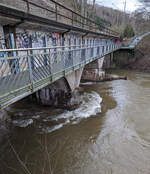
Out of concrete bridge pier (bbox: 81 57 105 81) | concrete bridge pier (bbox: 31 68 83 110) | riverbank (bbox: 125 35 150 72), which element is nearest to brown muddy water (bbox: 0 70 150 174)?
concrete bridge pier (bbox: 31 68 83 110)

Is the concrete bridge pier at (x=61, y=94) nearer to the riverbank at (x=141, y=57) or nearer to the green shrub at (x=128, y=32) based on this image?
the riverbank at (x=141, y=57)

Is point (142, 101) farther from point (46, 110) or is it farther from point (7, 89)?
point (7, 89)

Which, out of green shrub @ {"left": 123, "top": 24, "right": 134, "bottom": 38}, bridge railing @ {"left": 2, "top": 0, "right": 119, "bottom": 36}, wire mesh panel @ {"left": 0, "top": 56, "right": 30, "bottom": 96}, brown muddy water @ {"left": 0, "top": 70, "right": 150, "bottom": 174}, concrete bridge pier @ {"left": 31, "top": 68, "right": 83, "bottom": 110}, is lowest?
brown muddy water @ {"left": 0, "top": 70, "right": 150, "bottom": 174}

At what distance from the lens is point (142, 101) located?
10.1 m

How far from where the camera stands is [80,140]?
600 centimetres

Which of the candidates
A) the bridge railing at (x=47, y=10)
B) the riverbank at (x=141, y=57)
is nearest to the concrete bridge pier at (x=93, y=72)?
the bridge railing at (x=47, y=10)

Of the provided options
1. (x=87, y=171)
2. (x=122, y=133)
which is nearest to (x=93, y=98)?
(x=122, y=133)

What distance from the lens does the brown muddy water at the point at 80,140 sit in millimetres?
4684

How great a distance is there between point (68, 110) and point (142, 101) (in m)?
6.04

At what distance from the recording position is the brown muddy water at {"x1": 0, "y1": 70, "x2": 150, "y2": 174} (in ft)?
15.4

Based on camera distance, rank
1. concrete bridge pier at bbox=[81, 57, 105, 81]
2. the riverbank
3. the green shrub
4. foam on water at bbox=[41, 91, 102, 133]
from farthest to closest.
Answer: the green shrub, the riverbank, concrete bridge pier at bbox=[81, 57, 105, 81], foam on water at bbox=[41, 91, 102, 133]

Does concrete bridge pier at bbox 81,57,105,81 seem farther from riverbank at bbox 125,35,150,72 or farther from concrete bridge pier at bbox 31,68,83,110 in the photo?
riverbank at bbox 125,35,150,72

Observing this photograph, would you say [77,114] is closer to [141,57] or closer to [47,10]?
[47,10]

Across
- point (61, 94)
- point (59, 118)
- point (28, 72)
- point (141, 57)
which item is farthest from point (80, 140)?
point (141, 57)
